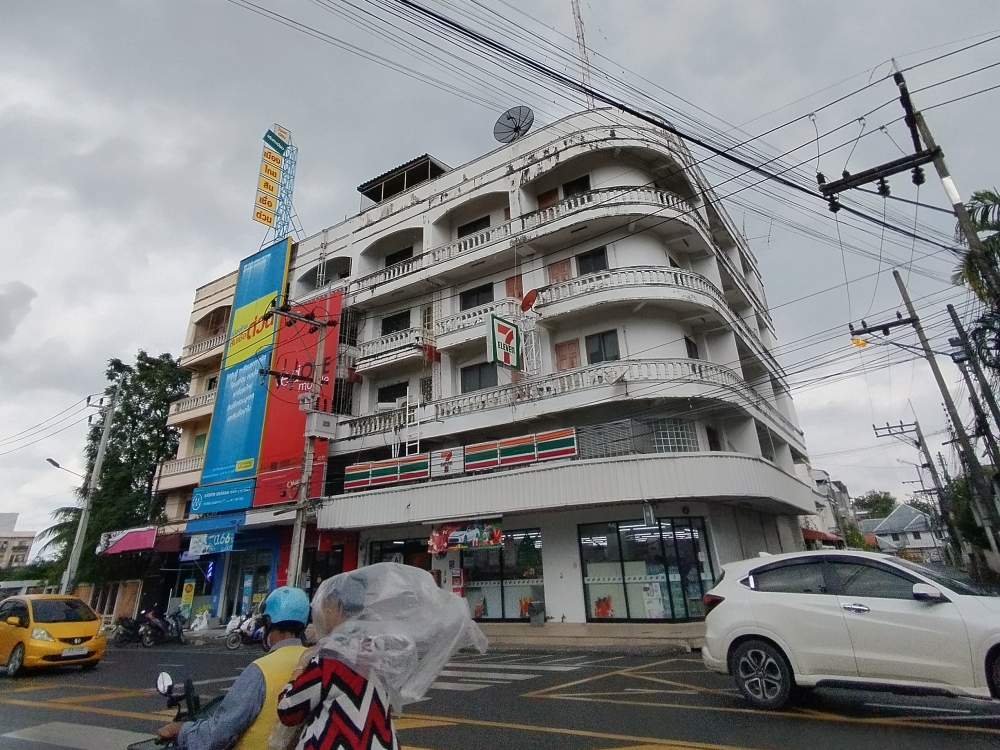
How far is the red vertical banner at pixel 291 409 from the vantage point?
72.7ft

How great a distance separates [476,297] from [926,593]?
1824 centimetres

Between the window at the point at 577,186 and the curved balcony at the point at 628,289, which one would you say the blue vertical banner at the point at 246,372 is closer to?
the curved balcony at the point at 628,289

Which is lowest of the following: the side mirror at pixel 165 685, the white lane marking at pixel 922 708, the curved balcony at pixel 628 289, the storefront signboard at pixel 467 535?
the white lane marking at pixel 922 708

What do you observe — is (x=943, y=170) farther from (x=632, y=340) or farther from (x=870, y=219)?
(x=632, y=340)

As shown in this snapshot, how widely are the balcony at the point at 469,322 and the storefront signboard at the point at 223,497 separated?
1025cm

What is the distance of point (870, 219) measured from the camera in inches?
360

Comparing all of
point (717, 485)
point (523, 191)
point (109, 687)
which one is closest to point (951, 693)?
point (717, 485)

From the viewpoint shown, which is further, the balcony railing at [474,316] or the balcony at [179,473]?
the balcony at [179,473]

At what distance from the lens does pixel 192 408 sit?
95.5 ft

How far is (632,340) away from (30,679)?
54.8ft

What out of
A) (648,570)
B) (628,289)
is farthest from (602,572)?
(628,289)

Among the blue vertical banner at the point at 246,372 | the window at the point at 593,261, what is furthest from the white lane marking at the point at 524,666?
the blue vertical banner at the point at 246,372

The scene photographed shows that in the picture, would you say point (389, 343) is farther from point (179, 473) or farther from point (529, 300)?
point (179, 473)

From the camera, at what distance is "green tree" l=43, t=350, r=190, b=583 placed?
2852 centimetres
